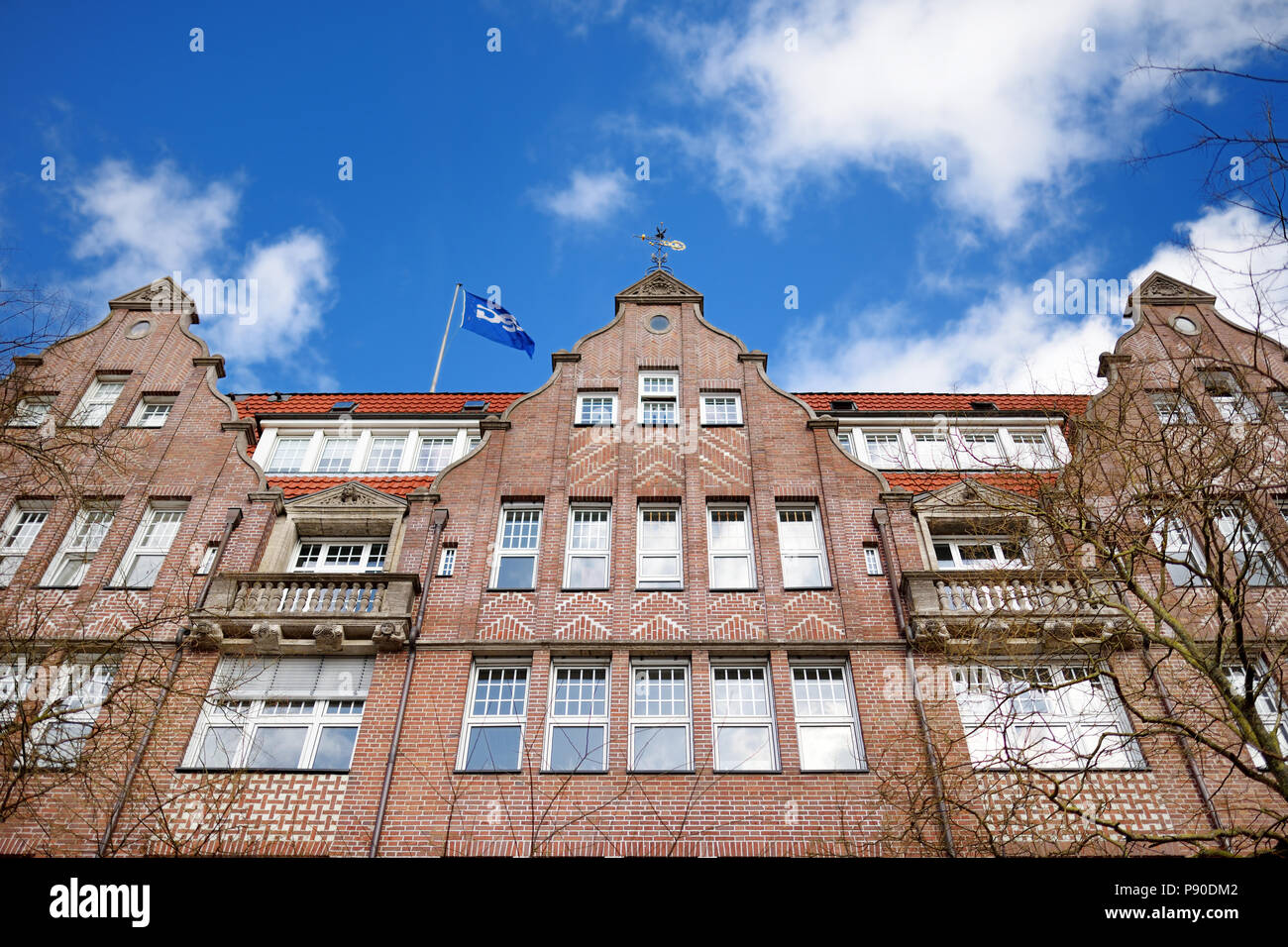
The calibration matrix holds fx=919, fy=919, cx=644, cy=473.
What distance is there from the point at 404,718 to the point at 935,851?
9253 millimetres

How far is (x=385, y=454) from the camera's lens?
79.3ft

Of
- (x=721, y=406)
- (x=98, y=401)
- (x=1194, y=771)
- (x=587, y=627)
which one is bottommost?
(x=1194, y=771)

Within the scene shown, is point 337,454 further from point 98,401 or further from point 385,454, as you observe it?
point 98,401

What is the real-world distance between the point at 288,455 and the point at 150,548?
4.89 metres

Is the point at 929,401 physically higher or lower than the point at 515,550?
higher

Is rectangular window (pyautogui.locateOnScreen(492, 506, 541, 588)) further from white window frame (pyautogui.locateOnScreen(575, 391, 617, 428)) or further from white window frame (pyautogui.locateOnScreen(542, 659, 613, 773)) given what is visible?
white window frame (pyautogui.locateOnScreen(575, 391, 617, 428))

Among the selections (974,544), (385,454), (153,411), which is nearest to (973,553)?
(974,544)

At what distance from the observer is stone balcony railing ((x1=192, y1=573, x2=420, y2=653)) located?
17.4 metres

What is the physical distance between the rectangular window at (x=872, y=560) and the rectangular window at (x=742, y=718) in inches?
129

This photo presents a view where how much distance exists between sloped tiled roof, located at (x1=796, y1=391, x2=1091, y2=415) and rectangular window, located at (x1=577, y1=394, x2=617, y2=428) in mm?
5548

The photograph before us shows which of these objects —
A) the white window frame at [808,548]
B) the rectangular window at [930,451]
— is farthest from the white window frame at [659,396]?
the rectangular window at [930,451]

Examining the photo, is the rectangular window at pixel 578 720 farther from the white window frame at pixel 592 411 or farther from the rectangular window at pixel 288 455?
the rectangular window at pixel 288 455
